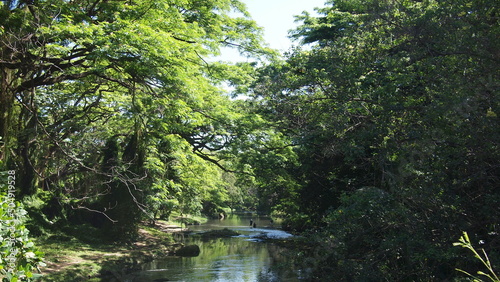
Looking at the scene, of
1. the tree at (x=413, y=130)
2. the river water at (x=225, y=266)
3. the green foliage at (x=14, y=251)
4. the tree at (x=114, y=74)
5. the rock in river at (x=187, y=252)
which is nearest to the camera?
the green foliage at (x=14, y=251)

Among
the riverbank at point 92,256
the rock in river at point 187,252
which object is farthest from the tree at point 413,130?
the rock in river at point 187,252

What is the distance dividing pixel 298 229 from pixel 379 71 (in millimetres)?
15306

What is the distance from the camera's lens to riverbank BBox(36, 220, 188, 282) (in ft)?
42.3

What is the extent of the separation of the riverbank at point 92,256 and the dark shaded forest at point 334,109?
1.82 m

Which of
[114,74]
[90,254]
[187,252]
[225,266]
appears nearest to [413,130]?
[114,74]

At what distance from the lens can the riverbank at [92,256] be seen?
42.3ft

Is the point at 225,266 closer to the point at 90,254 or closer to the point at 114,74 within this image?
the point at 90,254

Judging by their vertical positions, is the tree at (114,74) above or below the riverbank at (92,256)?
above

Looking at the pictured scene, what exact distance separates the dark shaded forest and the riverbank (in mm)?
1821

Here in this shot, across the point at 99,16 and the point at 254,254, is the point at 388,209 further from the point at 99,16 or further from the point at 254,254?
the point at 254,254

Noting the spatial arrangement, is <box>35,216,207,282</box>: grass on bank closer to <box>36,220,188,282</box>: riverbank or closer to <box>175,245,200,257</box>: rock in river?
<box>36,220,188,282</box>: riverbank

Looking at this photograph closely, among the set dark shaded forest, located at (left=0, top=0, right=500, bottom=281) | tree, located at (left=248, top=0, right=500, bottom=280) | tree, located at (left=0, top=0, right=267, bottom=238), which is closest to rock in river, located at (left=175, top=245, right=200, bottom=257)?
tree, located at (left=0, top=0, right=267, bottom=238)

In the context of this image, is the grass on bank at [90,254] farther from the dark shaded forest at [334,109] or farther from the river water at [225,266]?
the dark shaded forest at [334,109]

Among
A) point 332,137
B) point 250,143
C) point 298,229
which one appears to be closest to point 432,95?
point 332,137
